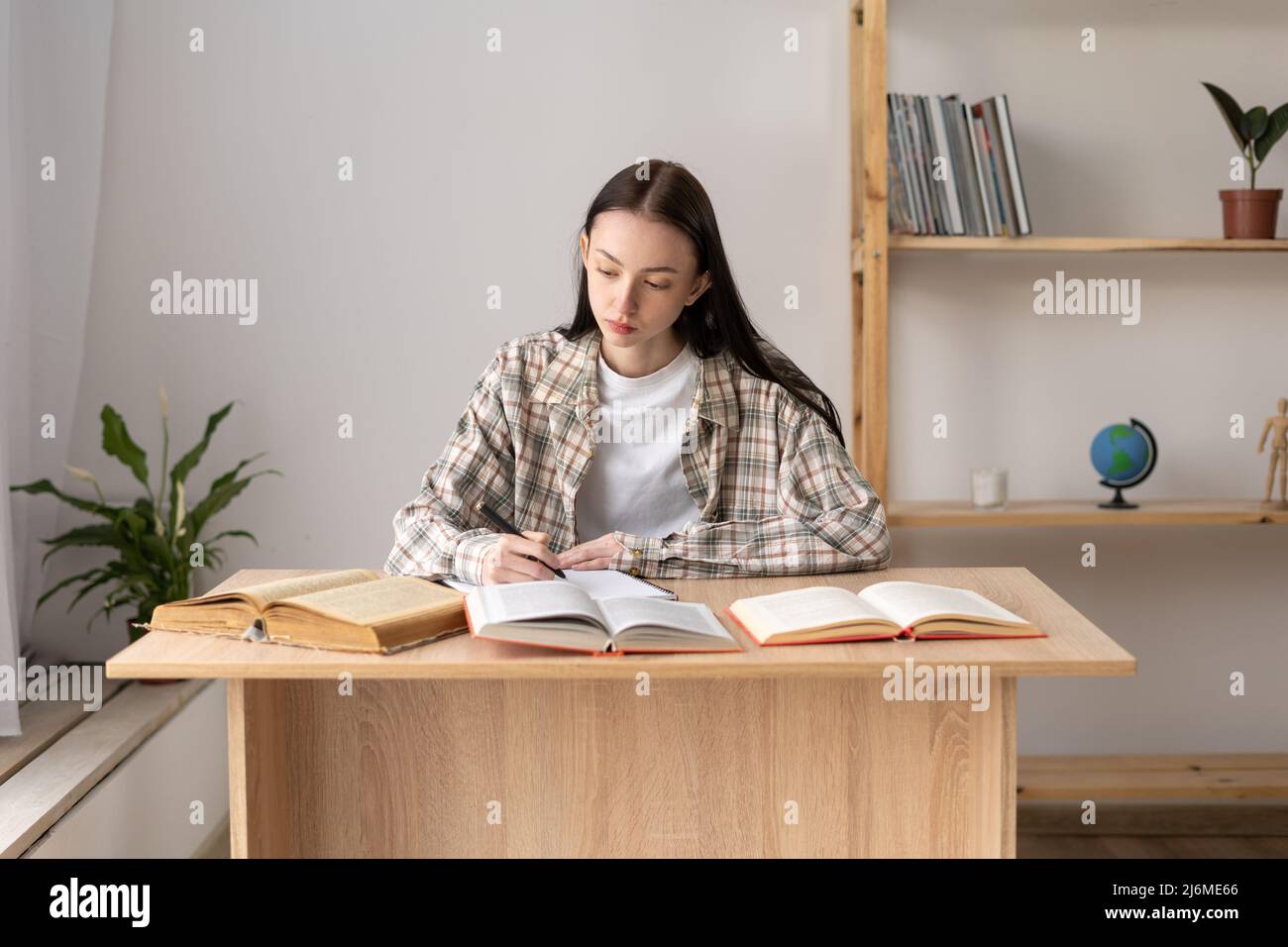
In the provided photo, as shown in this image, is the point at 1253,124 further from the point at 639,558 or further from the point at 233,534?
the point at 233,534

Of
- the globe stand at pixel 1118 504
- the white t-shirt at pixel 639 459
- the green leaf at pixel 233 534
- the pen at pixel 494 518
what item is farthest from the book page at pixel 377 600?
the globe stand at pixel 1118 504

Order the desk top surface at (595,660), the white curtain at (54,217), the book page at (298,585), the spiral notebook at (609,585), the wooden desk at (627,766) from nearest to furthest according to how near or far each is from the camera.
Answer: the desk top surface at (595,660)
the book page at (298,585)
the spiral notebook at (609,585)
the wooden desk at (627,766)
the white curtain at (54,217)

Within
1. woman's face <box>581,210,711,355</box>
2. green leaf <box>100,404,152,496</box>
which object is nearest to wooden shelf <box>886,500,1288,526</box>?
woman's face <box>581,210,711,355</box>

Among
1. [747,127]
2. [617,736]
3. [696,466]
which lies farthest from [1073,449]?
[617,736]

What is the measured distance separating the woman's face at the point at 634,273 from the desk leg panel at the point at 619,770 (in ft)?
1.77

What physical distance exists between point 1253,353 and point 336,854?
2.33 m

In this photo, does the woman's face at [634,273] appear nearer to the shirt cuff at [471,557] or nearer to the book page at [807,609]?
the shirt cuff at [471,557]

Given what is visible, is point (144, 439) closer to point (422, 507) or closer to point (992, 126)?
point (422, 507)

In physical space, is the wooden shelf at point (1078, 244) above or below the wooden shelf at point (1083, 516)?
above

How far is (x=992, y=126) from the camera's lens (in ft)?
8.59

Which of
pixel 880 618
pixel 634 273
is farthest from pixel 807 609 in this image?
pixel 634 273

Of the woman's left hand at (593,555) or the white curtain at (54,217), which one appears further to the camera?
the white curtain at (54,217)

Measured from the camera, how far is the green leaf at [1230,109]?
8.59ft

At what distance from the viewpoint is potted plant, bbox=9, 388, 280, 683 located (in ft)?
8.45
